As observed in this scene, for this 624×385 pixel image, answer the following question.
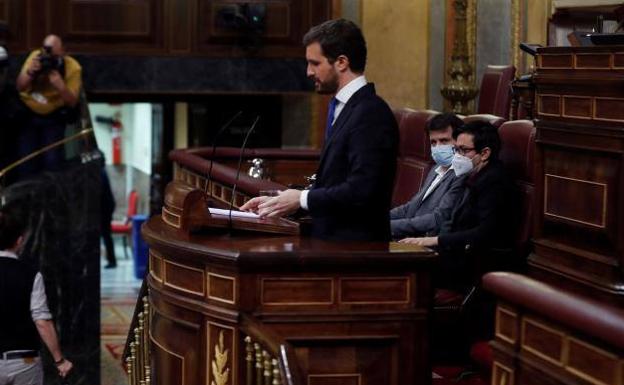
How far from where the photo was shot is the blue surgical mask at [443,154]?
5.80 meters

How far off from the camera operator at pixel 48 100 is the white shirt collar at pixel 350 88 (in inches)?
207

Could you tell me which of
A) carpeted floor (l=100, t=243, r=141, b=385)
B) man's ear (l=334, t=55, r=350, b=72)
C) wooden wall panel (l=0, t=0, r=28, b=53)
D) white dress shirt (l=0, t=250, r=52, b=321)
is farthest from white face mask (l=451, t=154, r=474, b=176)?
→ wooden wall panel (l=0, t=0, r=28, b=53)

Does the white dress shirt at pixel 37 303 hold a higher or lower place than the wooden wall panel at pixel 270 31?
lower

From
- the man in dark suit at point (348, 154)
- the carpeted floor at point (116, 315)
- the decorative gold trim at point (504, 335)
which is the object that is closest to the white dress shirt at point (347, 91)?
the man in dark suit at point (348, 154)

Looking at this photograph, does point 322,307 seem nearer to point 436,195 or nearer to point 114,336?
point 436,195

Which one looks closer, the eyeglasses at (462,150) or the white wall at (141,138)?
the eyeglasses at (462,150)

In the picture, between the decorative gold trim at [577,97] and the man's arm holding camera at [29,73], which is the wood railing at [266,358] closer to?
the decorative gold trim at [577,97]

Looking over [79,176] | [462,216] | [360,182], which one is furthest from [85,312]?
[360,182]

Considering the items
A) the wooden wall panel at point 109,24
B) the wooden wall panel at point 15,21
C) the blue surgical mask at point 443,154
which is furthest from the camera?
the wooden wall panel at point 109,24

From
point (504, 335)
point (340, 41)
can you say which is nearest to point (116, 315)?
point (340, 41)

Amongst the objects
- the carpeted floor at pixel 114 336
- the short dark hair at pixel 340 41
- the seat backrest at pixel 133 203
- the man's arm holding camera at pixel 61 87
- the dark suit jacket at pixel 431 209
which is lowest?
the carpeted floor at pixel 114 336

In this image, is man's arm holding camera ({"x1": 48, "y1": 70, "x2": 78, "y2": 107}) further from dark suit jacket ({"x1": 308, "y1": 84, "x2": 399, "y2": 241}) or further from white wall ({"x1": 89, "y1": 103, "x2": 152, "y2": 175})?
dark suit jacket ({"x1": 308, "y1": 84, "x2": 399, "y2": 241})

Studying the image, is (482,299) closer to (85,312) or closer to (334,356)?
(334,356)

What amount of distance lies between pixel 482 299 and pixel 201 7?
6275mm
